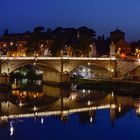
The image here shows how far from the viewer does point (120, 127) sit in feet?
94.9

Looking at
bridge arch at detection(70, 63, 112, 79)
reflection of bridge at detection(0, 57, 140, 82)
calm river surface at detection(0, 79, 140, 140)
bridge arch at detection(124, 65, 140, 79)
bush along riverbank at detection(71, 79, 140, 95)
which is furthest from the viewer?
bridge arch at detection(70, 63, 112, 79)

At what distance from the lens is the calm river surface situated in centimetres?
2685

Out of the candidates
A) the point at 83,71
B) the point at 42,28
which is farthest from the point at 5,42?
the point at 83,71

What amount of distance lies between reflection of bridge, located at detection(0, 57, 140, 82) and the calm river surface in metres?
2.60

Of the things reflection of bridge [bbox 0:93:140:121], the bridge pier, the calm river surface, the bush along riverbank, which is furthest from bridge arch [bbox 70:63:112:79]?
reflection of bridge [bbox 0:93:140:121]

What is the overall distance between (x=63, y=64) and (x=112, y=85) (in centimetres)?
581

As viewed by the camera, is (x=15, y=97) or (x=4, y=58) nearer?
(x=15, y=97)

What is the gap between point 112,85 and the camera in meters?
46.2

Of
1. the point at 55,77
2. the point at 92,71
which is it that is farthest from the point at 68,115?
the point at 92,71

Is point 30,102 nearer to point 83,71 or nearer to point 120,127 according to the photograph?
point 120,127

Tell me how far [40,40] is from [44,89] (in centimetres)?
2495

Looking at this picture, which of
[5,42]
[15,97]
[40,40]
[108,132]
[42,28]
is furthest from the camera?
[5,42]

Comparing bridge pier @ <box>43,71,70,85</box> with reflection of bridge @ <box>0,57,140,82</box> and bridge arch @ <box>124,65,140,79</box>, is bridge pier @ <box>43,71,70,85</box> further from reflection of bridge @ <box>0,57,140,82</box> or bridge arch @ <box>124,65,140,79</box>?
bridge arch @ <box>124,65,140,79</box>

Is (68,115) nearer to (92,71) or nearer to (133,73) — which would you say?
(133,73)
